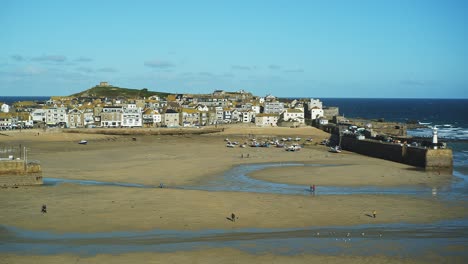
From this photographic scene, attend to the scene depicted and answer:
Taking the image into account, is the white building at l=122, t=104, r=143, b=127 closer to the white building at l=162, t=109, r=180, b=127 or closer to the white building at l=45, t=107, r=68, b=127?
the white building at l=162, t=109, r=180, b=127

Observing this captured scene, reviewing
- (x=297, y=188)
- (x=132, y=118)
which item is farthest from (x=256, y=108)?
(x=297, y=188)

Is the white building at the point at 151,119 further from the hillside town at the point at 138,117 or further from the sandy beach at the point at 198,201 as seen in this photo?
the sandy beach at the point at 198,201

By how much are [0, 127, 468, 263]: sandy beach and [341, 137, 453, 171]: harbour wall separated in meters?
1.56

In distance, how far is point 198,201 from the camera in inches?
1147

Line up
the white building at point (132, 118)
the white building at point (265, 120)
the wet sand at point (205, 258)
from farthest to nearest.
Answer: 1. the white building at point (265, 120)
2. the white building at point (132, 118)
3. the wet sand at point (205, 258)

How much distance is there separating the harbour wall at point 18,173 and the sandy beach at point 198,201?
770 mm

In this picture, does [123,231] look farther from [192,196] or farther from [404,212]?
[404,212]

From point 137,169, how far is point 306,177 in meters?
12.8

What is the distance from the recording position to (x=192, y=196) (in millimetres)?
30578

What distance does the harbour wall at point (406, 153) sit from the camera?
146 ft

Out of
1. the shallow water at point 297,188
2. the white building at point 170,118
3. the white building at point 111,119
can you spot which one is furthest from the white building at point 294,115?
the shallow water at point 297,188

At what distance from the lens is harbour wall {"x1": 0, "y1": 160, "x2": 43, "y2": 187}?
32.2m

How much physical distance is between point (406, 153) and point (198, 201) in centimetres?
2550

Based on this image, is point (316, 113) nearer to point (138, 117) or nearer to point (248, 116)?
point (248, 116)
